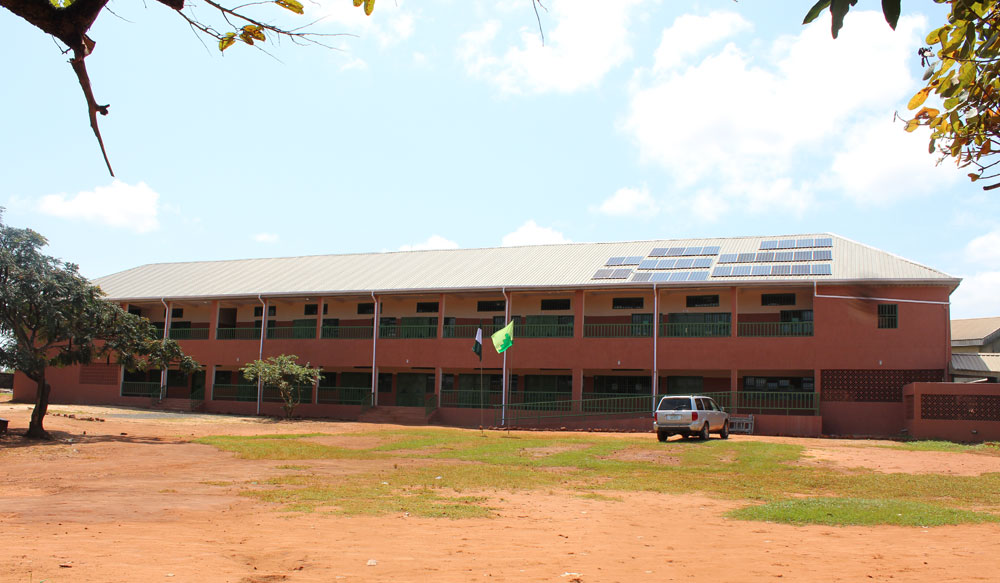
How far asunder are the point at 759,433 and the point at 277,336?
2510 centimetres

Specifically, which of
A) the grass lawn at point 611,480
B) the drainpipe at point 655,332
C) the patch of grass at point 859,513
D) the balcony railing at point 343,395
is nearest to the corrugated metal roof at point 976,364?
the grass lawn at point 611,480

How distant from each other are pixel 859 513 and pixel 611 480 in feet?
17.8

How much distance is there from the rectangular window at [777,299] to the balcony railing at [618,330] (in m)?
5.21

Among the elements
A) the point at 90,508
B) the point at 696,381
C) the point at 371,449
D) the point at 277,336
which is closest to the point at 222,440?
the point at 371,449

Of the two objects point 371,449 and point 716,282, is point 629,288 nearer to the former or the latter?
point 716,282

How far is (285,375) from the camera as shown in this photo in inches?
1444

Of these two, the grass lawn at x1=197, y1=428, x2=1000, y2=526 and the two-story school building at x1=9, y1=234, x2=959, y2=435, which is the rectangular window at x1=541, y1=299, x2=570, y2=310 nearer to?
the two-story school building at x1=9, y1=234, x2=959, y2=435

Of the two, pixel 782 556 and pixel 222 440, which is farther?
pixel 222 440

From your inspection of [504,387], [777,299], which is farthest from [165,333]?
[777,299]

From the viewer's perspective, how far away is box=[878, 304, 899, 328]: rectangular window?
29.7m

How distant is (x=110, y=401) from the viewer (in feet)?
137

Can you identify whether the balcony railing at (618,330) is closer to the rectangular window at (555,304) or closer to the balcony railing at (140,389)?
the rectangular window at (555,304)

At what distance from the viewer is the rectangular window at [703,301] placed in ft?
112

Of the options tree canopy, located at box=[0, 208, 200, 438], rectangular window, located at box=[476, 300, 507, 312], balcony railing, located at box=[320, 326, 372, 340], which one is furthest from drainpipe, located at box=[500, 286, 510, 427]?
tree canopy, located at box=[0, 208, 200, 438]
